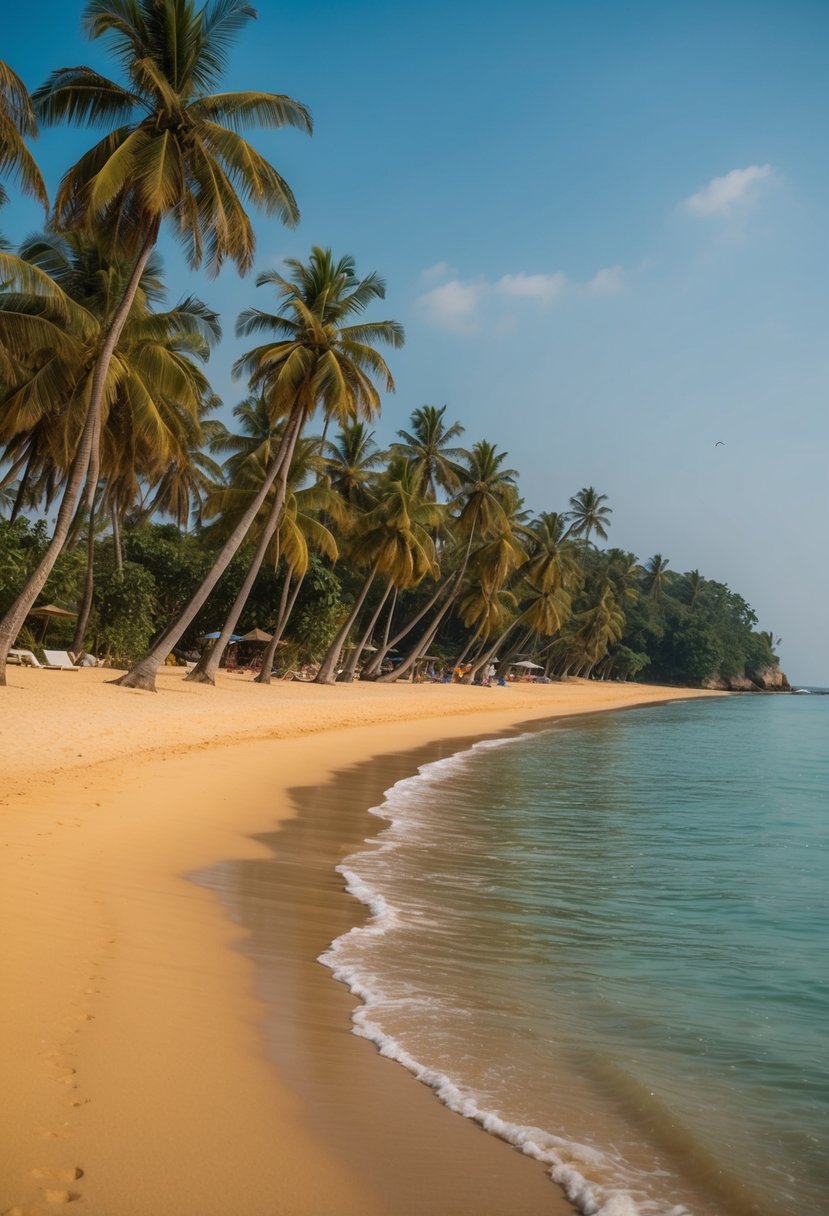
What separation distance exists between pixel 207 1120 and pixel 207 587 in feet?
63.6

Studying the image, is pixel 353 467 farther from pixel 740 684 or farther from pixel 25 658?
pixel 740 684

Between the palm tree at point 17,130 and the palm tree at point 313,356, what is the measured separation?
8790mm

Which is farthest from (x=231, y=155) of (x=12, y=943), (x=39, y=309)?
(x=12, y=943)

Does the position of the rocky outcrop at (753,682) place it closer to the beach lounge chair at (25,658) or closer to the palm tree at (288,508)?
the palm tree at (288,508)

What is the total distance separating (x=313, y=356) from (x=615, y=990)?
20998 mm

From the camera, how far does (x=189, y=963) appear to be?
4984 mm

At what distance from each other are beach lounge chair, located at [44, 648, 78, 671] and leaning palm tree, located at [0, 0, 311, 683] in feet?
18.4

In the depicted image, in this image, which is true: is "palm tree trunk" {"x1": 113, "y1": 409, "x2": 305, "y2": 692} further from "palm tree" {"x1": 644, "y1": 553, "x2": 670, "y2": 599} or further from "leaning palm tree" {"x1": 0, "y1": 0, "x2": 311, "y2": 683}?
"palm tree" {"x1": 644, "y1": 553, "x2": 670, "y2": 599}

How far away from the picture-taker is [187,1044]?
3842mm

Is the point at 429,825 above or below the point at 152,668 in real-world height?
below

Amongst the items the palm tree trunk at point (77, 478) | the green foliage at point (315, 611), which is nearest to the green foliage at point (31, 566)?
the palm tree trunk at point (77, 478)

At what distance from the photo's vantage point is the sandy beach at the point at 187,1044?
111 inches

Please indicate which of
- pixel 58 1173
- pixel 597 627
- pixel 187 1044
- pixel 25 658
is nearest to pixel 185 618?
pixel 25 658

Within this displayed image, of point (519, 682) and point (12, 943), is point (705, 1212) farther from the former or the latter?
point (519, 682)
